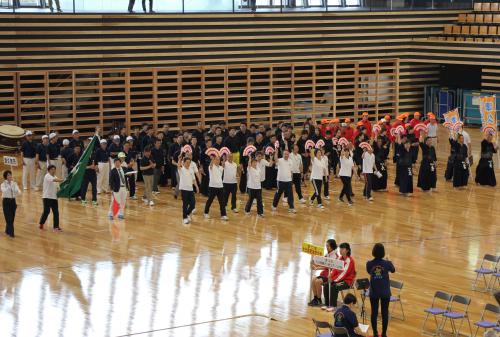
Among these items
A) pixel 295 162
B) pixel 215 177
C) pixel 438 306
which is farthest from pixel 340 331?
pixel 295 162

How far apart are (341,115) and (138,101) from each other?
901cm

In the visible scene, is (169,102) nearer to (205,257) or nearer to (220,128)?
(220,128)

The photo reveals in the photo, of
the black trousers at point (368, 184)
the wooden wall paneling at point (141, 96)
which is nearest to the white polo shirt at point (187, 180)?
the black trousers at point (368, 184)

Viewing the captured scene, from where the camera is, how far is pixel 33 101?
33.3 meters

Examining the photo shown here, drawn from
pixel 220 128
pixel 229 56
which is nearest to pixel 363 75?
pixel 229 56

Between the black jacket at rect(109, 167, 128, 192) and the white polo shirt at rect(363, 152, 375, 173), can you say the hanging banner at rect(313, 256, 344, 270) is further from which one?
the white polo shirt at rect(363, 152, 375, 173)

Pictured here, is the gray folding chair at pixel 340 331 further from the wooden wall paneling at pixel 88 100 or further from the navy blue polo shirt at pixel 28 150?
the wooden wall paneling at pixel 88 100

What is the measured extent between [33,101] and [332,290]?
62.6 feet

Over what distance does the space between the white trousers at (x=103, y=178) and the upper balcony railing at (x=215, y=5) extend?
8331 millimetres

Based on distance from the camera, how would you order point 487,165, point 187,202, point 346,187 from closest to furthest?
point 187,202
point 346,187
point 487,165

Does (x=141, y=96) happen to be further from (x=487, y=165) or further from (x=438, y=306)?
(x=438, y=306)

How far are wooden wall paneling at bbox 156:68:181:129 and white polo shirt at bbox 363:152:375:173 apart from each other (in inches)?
449

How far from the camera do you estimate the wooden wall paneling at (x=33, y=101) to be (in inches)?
1291

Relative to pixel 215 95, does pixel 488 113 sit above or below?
below
